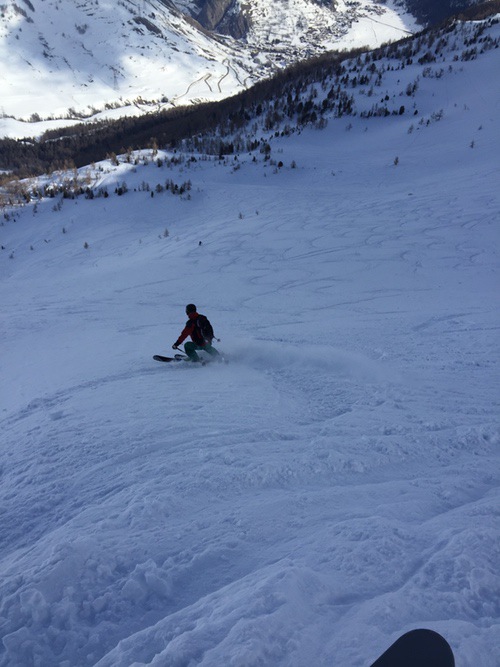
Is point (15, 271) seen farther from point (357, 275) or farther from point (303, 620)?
point (303, 620)

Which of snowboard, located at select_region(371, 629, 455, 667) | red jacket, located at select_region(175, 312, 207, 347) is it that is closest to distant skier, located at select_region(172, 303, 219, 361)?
red jacket, located at select_region(175, 312, 207, 347)

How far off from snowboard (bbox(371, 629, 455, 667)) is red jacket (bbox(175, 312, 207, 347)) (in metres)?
4.00

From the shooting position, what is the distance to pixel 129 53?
147 ft

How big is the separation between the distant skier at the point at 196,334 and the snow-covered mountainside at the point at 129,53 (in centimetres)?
3886

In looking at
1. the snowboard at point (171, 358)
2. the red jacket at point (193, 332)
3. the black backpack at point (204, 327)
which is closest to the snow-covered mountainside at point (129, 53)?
the snowboard at point (171, 358)

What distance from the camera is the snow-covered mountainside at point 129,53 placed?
38.8 meters

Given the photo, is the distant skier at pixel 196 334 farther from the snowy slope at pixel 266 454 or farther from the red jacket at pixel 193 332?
the snowy slope at pixel 266 454

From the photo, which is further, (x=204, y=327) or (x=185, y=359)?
(x=185, y=359)

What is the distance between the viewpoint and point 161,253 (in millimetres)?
9938

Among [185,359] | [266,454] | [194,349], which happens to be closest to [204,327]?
[194,349]

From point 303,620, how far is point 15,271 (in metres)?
12.0

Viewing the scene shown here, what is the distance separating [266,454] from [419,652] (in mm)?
1582

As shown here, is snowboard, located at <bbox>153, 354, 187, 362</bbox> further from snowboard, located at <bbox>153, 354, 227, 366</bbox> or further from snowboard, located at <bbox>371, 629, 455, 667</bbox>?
snowboard, located at <bbox>371, 629, 455, 667</bbox>

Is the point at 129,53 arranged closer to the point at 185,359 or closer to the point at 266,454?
the point at 185,359
